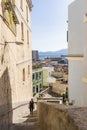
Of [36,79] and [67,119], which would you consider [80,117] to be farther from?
[36,79]

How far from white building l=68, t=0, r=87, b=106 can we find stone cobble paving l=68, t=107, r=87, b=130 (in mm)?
7645

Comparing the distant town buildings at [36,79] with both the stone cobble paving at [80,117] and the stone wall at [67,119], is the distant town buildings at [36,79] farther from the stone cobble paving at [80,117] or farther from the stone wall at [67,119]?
the stone cobble paving at [80,117]

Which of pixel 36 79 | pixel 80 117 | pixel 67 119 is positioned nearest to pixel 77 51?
pixel 67 119

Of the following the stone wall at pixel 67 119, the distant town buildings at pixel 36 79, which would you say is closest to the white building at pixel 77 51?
the stone wall at pixel 67 119

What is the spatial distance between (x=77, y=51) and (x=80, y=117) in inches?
424

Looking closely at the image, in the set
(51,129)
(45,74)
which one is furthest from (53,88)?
(51,129)

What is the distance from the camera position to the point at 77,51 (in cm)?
1814

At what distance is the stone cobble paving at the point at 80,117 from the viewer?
6.67 metres

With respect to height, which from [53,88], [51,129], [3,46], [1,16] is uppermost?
[1,16]

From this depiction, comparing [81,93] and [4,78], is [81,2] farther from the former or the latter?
[4,78]

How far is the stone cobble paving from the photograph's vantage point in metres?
6.67

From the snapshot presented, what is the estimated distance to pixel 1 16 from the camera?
507 inches

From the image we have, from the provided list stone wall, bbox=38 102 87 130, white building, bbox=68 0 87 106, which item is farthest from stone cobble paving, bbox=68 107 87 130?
white building, bbox=68 0 87 106

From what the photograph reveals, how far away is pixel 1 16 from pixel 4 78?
276 cm
